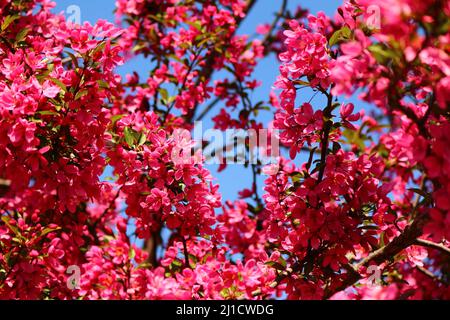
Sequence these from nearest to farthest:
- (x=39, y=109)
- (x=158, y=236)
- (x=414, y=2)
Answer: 1. (x=414, y=2)
2. (x=39, y=109)
3. (x=158, y=236)

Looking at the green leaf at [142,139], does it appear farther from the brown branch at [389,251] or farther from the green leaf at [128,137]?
the brown branch at [389,251]

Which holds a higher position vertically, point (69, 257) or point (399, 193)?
point (399, 193)

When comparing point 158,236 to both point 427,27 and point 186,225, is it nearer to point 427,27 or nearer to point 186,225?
point 186,225

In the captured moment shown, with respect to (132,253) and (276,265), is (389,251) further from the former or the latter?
(132,253)

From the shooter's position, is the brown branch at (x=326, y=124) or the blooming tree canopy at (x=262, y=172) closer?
the blooming tree canopy at (x=262, y=172)

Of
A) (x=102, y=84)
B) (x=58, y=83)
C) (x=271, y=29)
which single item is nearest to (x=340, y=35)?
(x=102, y=84)

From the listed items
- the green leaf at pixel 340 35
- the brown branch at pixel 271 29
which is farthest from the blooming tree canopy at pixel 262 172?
the brown branch at pixel 271 29

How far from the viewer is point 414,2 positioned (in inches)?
62.9

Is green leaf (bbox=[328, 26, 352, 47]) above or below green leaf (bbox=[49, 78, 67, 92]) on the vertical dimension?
above

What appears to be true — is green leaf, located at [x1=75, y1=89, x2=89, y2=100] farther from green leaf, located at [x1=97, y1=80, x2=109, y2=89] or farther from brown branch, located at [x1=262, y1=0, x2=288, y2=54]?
brown branch, located at [x1=262, y1=0, x2=288, y2=54]

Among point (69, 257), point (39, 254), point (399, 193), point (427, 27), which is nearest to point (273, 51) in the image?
point (399, 193)

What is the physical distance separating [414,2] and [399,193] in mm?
3111

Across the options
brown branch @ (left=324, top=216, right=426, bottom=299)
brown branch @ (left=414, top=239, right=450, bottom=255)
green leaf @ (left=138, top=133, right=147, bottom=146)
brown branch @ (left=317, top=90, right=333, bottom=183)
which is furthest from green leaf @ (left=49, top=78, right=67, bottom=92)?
brown branch @ (left=414, top=239, right=450, bottom=255)

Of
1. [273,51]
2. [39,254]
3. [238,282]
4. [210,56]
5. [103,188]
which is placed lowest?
[238,282]
